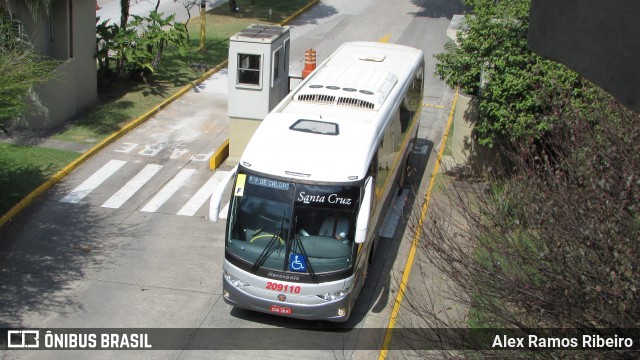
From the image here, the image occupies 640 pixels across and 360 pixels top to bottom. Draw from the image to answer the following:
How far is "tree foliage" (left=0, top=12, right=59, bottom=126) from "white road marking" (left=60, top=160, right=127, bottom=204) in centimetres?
209

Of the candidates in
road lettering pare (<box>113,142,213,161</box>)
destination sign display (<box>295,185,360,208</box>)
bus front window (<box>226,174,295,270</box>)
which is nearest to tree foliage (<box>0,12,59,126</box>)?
road lettering pare (<box>113,142,213,161</box>)

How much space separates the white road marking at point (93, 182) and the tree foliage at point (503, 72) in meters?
8.14

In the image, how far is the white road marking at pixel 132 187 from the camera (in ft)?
59.1

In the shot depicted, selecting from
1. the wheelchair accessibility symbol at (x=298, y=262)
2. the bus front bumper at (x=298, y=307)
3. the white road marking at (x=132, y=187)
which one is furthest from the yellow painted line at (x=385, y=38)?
the wheelchair accessibility symbol at (x=298, y=262)

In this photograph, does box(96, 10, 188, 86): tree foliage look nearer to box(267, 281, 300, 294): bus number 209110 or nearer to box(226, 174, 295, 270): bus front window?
box(226, 174, 295, 270): bus front window

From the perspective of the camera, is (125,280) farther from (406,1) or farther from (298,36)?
(406,1)

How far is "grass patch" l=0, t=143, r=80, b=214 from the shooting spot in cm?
1792

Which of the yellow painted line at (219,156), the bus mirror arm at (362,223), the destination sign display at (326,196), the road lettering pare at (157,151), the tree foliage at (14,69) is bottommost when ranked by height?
the road lettering pare at (157,151)

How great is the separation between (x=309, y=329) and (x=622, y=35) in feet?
33.8

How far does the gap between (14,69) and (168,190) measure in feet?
14.6

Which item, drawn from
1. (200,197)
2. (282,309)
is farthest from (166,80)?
(282,309)

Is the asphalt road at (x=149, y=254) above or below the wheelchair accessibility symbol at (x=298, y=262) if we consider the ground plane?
below

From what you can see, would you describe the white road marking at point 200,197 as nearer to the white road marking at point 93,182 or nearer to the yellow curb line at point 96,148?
the white road marking at point 93,182

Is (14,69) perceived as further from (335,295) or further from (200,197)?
(335,295)
